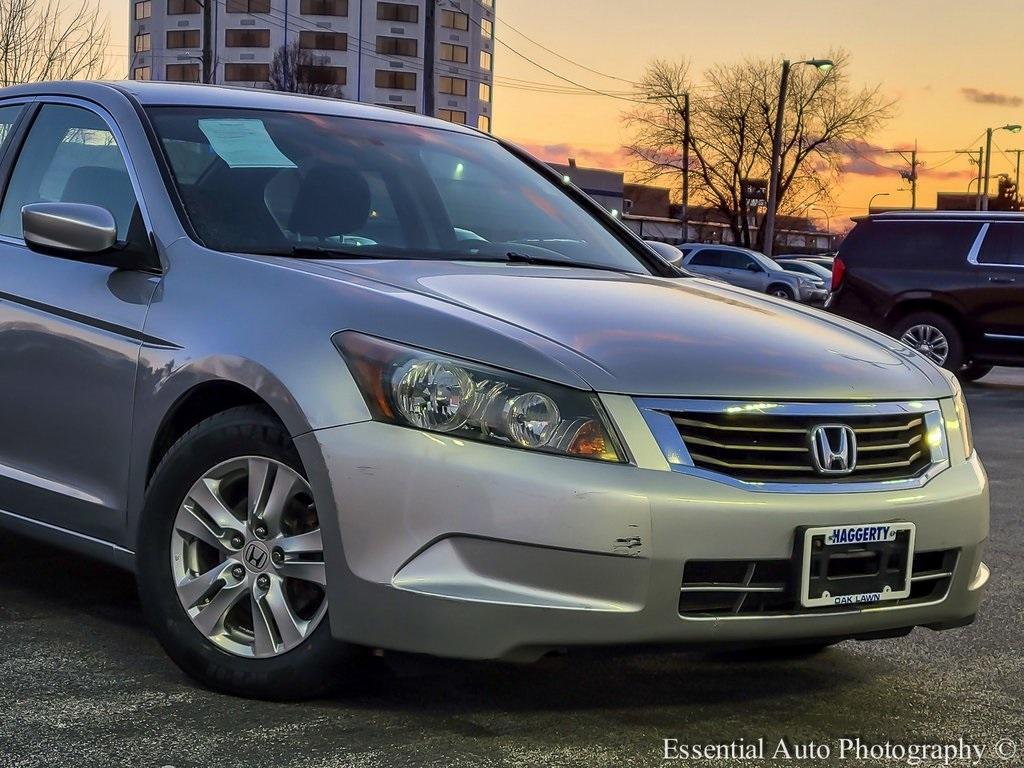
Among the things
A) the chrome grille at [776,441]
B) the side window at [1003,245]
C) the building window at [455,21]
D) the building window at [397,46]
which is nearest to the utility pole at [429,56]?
the side window at [1003,245]

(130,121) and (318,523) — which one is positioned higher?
(130,121)

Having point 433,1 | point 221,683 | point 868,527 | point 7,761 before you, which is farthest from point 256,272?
point 433,1

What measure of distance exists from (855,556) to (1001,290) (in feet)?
42.3

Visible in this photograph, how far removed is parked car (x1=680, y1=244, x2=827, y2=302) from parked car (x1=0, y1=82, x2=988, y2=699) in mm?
31057

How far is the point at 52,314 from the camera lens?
428 centimetres

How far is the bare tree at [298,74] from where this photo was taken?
92188 millimetres

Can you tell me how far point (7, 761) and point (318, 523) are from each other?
0.81m

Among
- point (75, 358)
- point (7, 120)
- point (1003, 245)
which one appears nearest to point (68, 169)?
point (7, 120)

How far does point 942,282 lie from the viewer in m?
15.8

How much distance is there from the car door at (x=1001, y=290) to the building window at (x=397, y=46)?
3867 inches

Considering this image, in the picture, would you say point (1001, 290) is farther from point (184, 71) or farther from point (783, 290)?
point (184, 71)

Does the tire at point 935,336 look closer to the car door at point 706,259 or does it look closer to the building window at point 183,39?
the car door at point 706,259

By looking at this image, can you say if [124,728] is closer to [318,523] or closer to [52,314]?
[318,523]

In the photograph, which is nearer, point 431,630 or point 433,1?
point 431,630
